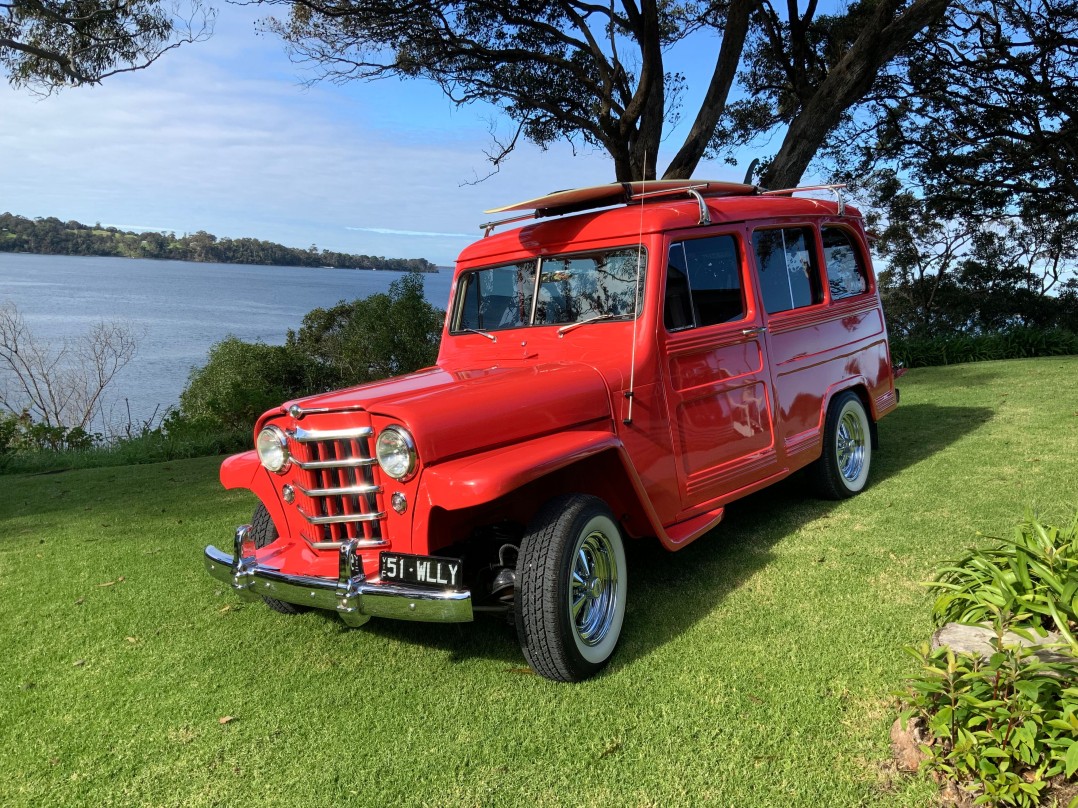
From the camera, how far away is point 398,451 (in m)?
3.14

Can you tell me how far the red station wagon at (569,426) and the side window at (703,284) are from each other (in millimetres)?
13

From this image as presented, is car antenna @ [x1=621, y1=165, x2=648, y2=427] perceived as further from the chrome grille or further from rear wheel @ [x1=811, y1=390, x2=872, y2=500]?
rear wheel @ [x1=811, y1=390, x2=872, y2=500]

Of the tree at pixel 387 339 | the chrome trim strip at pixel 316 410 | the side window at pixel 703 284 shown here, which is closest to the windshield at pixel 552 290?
the side window at pixel 703 284

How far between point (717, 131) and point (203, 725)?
13.6 m

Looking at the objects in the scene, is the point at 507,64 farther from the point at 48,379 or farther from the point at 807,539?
the point at 48,379

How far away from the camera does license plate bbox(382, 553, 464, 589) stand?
297 centimetres

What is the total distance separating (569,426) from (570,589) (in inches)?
30.3

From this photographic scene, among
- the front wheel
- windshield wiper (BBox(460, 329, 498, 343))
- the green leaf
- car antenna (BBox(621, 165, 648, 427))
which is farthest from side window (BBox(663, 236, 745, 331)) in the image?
the green leaf

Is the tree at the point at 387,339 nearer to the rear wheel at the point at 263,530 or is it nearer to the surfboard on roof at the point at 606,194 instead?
the surfboard on roof at the point at 606,194

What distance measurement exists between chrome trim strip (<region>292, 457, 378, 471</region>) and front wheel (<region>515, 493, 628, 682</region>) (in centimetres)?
74

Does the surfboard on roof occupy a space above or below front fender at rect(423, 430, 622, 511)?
above

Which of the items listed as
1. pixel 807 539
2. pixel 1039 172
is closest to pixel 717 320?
pixel 807 539

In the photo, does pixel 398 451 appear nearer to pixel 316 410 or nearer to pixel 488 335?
pixel 316 410

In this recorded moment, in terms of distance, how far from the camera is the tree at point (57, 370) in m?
17.3
